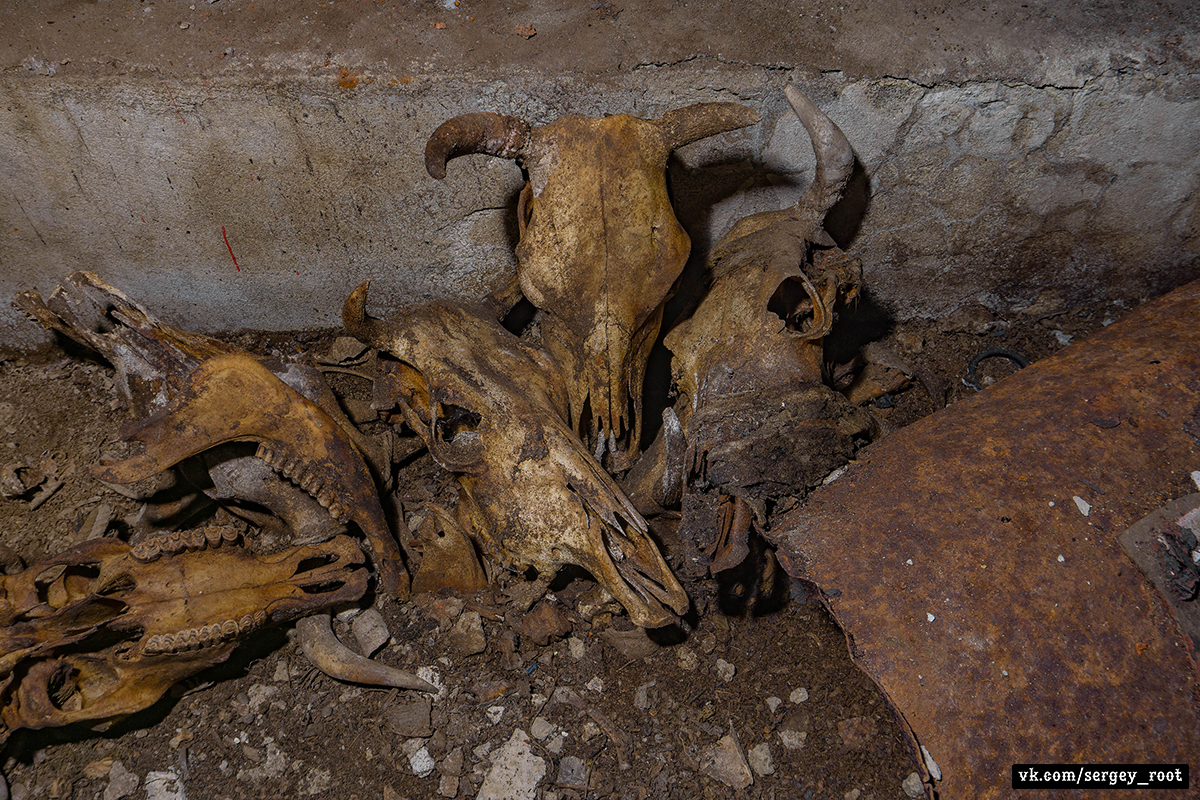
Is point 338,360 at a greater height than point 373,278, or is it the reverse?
point 373,278

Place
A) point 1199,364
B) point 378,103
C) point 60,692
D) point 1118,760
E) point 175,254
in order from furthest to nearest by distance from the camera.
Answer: point 175,254
point 378,103
point 60,692
point 1199,364
point 1118,760

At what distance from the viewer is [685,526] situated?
2131 mm

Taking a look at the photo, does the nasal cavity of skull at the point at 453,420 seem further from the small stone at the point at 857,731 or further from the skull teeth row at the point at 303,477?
the small stone at the point at 857,731

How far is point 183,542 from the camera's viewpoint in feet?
7.72

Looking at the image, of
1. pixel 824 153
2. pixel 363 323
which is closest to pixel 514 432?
pixel 363 323

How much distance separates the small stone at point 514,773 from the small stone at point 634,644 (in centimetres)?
45

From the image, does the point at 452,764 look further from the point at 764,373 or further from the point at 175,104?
the point at 175,104

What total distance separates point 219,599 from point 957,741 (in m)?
2.27

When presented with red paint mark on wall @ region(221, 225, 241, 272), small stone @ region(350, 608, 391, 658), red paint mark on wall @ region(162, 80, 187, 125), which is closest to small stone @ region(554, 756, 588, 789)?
small stone @ region(350, 608, 391, 658)

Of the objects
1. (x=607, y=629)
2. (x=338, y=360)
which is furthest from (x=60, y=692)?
(x=607, y=629)

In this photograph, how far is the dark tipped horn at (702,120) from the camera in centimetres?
236

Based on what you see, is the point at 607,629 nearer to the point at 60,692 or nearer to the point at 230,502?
the point at 230,502

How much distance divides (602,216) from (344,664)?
1.84 meters

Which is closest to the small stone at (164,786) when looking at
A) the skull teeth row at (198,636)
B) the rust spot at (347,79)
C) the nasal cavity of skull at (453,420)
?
Answer: the skull teeth row at (198,636)
